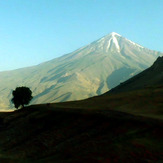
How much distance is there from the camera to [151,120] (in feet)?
134

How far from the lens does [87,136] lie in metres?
42.7

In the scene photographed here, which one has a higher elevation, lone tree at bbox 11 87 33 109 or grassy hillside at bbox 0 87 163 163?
lone tree at bbox 11 87 33 109

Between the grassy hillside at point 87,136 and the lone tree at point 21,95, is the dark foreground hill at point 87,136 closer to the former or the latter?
the grassy hillside at point 87,136

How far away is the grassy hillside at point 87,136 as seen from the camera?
103 ft

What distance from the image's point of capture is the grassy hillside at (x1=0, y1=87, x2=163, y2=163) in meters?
31.3

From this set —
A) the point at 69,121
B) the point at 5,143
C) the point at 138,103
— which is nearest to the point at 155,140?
the point at 69,121

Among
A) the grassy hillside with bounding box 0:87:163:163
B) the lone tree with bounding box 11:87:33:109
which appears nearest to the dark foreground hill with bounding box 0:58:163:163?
the grassy hillside with bounding box 0:87:163:163

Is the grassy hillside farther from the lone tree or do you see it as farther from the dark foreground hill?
the lone tree

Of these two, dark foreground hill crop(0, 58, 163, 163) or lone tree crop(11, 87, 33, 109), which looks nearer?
dark foreground hill crop(0, 58, 163, 163)

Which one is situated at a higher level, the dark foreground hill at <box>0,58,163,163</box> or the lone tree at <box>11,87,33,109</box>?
the lone tree at <box>11,87,33,109</box>

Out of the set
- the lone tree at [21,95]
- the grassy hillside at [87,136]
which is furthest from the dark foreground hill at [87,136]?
the lone tree at [21,95]

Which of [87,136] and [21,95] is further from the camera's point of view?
[21,95]

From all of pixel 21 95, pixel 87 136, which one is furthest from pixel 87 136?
pixel 21 95

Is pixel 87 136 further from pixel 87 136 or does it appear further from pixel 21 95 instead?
pixel 21 95
